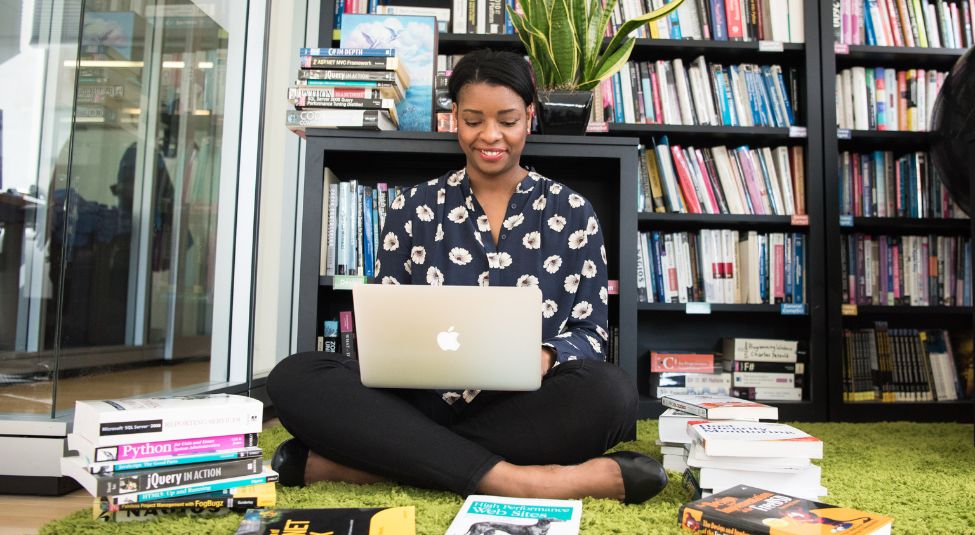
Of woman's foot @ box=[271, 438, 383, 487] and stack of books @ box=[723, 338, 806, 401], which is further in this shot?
stack of books @ box=[723, 338, 806, 401]

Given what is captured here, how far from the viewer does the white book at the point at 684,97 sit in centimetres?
266

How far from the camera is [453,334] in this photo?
1.05 meters

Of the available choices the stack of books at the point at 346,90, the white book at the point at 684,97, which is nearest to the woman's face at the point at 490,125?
the stack of books at the point at 346,90

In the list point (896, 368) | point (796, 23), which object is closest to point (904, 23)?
point (796, 23)

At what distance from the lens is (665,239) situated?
104 inches

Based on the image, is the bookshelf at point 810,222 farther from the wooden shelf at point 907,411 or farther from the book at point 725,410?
the book at point 725,410

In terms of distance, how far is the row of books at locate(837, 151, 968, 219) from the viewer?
2658 mm

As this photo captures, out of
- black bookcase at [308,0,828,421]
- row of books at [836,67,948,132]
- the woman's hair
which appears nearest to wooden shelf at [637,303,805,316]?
black bookcase at [308,0,828,421]

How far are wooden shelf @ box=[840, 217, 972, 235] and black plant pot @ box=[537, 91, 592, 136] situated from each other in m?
1.43

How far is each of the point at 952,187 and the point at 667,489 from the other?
5.30 ft

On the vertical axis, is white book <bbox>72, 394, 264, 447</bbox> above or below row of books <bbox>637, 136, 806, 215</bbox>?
below

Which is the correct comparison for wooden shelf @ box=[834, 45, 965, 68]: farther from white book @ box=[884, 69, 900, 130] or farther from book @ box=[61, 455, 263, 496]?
book @ box=[61, 455, 263, 496]

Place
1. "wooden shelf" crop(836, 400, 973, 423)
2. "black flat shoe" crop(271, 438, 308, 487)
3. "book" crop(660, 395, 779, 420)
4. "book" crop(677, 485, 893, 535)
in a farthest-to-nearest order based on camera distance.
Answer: "wooden shelf" crop(836, 400, 973, 423)
"book" crop(660, 395, 779, 420)
"black flat shoe" crop(271, 438, 308, 487)
"book" crop(677, 485, 893, 535)

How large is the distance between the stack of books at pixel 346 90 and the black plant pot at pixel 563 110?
1.30ft
